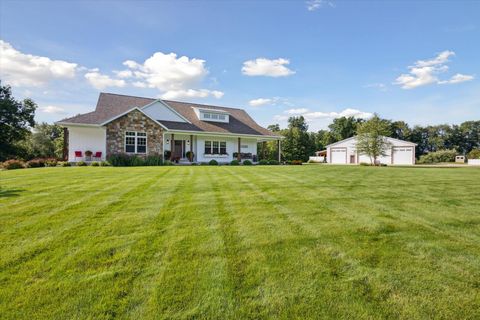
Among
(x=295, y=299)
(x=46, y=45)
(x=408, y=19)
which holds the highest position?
(x=408, y=19)

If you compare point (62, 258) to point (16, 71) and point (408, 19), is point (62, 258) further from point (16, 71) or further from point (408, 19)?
point (16, 71)

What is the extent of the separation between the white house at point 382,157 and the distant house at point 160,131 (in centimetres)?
1869

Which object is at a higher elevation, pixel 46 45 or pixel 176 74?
pixel 176 74

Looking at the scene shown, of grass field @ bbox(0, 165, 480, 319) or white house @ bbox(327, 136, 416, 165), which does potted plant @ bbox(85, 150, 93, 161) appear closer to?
grass field @ bbox(0, 165, 480, 319)

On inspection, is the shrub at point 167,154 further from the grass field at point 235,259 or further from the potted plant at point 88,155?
the grass field at point 235,259

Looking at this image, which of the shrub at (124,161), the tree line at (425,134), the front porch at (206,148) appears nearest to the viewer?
the shrub at (124,161)

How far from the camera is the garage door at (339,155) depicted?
40312 mm

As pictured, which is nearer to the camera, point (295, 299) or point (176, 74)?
point (295, 299)

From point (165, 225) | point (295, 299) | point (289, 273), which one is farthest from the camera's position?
point (165, 225)

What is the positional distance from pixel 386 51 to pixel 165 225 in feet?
67.5

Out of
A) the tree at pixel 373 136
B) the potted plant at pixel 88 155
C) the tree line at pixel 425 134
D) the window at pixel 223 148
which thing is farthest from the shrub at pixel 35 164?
the tree line at pixel 425 134

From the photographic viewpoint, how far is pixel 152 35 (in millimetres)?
16219

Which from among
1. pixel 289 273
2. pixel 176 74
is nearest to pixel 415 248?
pixel 289 273

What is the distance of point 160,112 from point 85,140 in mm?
6514
